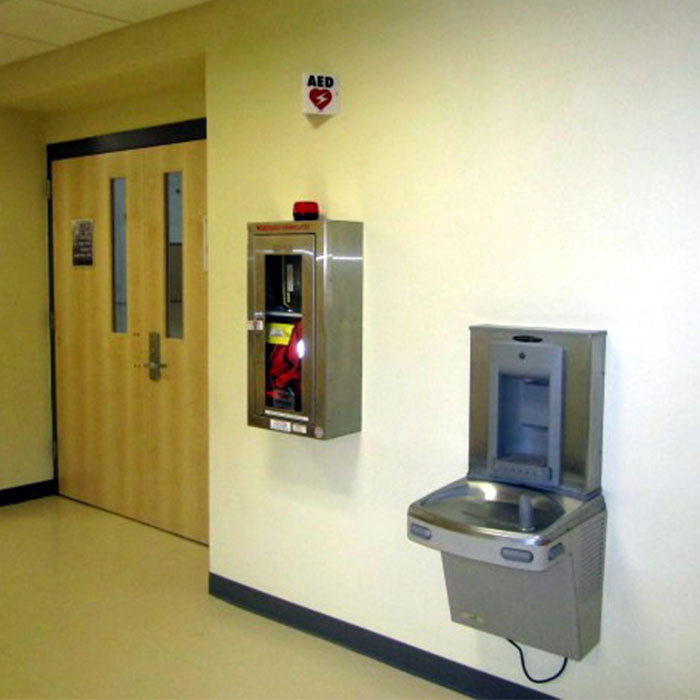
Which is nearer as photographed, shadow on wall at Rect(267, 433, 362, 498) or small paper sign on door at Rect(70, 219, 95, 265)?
shadow on wall at Rect(267, 433, 362, 498)

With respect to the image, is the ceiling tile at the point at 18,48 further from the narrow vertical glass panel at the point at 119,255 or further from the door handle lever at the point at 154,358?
the door handle lever at the point at 154,358

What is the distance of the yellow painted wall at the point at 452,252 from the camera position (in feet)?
7.33

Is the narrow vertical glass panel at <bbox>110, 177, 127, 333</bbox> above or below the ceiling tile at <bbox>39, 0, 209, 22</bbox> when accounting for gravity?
below

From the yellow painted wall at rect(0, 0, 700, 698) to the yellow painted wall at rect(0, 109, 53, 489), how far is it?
1.50 meters

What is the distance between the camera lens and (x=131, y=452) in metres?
4.47

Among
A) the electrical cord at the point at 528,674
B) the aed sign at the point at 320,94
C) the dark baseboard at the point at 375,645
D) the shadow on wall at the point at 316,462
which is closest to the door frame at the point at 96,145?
the aed sign at the point at 320,94

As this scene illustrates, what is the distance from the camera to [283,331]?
2.96 meters

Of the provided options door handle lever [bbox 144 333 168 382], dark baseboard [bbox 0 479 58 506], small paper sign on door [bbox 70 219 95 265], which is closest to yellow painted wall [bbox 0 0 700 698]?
door handle lever [bbox 144 333 168 382]

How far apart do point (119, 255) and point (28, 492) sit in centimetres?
166

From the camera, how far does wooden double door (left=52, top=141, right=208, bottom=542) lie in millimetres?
4074

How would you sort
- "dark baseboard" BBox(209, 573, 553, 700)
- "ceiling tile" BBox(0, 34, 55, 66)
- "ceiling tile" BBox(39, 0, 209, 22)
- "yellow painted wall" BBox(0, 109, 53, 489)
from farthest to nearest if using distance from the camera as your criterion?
"yellow painted wall" BBox(0, 109, 53, 489) < "ceiling tile" BBox(0, 34, 55, 66) < "ceiling tile" BBox(39, 0, 209, 22) < "dark baseboard" BBox(209, 573, 553, 700)

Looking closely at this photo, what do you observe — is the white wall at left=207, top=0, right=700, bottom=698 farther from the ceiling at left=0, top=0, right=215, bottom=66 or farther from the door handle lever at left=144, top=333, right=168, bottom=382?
the door handle lever at left=144, top=333, right=168, bottom=382

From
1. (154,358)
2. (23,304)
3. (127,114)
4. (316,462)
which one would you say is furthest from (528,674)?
(23,304)

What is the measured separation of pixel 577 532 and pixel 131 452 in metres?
2.96
